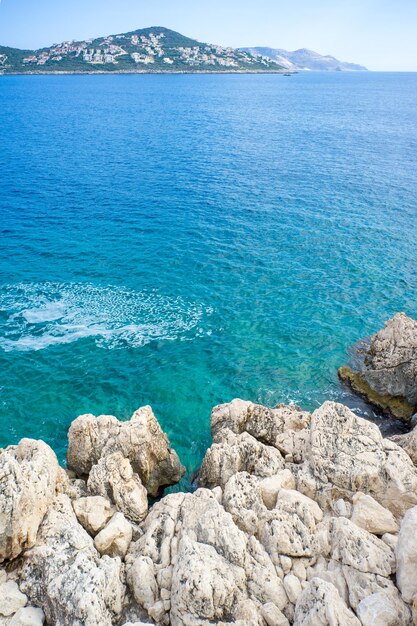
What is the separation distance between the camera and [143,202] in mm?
75438

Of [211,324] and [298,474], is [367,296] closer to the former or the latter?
[211,324]

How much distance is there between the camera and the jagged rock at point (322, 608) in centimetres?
1580

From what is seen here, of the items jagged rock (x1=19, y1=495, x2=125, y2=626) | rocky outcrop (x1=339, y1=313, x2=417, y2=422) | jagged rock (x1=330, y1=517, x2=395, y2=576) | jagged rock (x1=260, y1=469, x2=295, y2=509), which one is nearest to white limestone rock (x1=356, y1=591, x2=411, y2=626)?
jagged rock (x1=330, y1=517, x2=395, y2=576)

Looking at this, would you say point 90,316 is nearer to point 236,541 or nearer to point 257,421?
point 257,421

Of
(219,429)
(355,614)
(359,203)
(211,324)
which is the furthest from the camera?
(359,203)

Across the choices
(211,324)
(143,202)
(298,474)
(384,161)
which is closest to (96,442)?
(298,474)

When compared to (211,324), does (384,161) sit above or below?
above

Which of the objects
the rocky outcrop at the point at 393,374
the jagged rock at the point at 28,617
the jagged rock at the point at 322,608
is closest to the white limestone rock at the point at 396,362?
the rocky outcrop at the point at 393,374

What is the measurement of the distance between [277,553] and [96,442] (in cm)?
1233

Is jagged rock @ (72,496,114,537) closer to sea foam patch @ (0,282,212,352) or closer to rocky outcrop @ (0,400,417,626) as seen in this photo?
rocky outcrop @ (0,400,417,626)

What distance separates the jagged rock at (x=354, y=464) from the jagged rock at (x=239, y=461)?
5.59 ft

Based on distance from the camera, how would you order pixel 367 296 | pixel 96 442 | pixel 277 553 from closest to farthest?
pixel 277 553, pixel 96 442, pixel 367 296

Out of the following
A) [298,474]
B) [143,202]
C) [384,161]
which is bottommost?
[298,474]

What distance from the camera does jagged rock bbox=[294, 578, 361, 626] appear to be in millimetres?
15805
